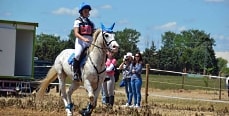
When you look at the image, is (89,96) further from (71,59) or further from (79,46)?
→ (71,59)

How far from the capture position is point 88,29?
11.2 meters

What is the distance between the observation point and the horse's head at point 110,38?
10250mm

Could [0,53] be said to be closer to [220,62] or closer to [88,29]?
[88,29]

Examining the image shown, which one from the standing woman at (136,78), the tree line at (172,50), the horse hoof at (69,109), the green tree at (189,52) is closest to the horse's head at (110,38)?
the horse hoof at (69,109)

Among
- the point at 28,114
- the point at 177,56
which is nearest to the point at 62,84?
the point at 28,114

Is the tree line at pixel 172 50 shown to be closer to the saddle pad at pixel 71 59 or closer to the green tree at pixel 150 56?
the green tree at pixel 150 56

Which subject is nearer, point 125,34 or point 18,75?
point 18,75

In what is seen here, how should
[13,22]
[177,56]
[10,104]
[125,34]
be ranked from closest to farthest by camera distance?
[10,104], [13,22], [177,56], [125,34]

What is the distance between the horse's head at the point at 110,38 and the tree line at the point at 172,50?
54.6m

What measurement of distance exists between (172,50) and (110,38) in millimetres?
115185

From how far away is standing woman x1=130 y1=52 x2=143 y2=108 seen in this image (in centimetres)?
1669

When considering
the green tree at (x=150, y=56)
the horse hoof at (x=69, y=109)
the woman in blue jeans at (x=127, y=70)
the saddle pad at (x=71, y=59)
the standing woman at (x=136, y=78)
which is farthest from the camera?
the green tree at (x=150, y=56)

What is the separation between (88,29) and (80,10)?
466 millimetres

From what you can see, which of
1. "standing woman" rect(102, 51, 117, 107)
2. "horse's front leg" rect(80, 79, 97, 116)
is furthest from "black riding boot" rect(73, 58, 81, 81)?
"standing woman" rect(102, 51, 117, 107)
